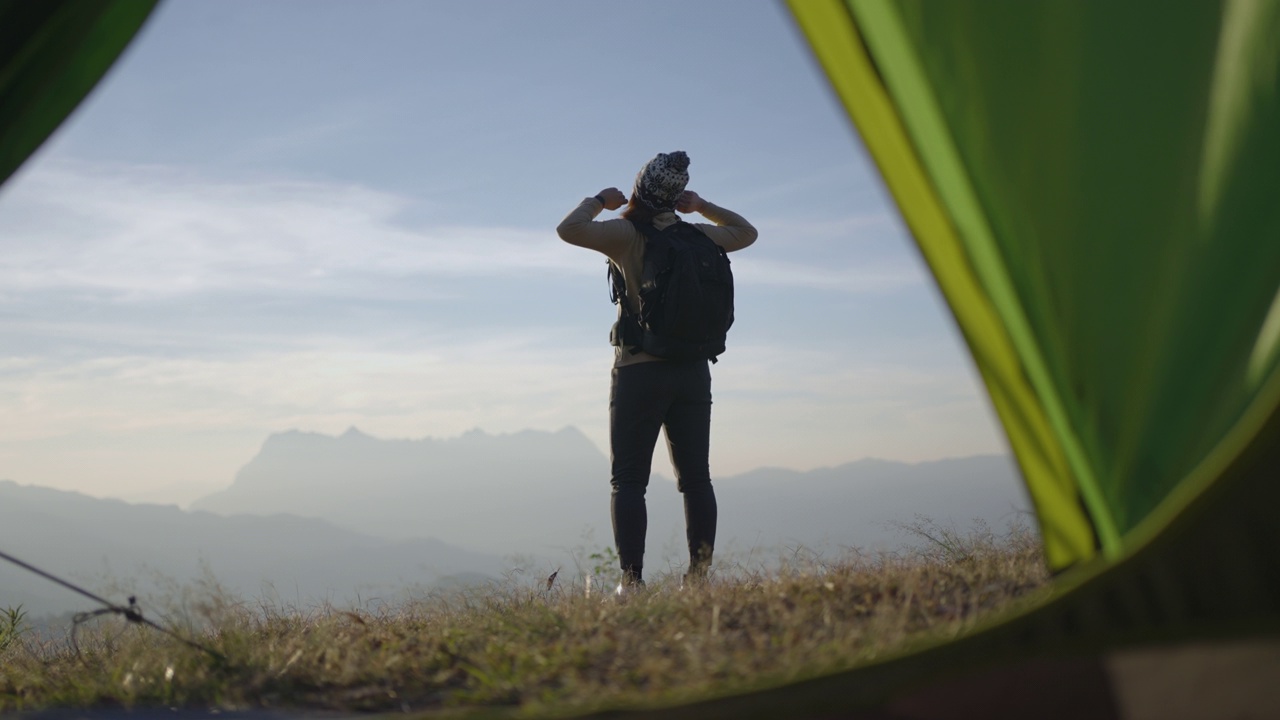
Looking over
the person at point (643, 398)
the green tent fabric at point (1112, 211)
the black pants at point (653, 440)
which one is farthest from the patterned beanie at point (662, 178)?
Result: the green tent fabric at point (1112, 211)

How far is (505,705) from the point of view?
2.26 meters

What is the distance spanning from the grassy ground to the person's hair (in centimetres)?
175

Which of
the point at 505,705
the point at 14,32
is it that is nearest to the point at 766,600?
the point at 505,705

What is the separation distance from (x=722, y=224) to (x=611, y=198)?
2.28ft

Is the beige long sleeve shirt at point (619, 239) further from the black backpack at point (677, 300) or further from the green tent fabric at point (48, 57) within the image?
the green tent fabric at point (48, 57)

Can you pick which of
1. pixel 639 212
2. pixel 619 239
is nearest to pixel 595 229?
pixel 619 239

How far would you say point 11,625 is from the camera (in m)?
4.11

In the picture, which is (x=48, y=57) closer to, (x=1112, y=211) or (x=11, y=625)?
(x=11, y=625)

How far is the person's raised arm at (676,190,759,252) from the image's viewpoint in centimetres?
474

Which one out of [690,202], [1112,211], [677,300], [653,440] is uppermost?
[690,202]

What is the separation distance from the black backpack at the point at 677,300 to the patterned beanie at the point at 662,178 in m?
0.15

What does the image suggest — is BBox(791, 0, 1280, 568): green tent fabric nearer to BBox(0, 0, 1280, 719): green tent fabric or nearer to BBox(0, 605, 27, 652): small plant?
BBox(0, 0, 1280, 719): green tent fabric

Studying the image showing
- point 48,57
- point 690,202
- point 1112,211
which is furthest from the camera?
point 690,202

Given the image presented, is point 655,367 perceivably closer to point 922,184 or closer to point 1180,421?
point 922,184
